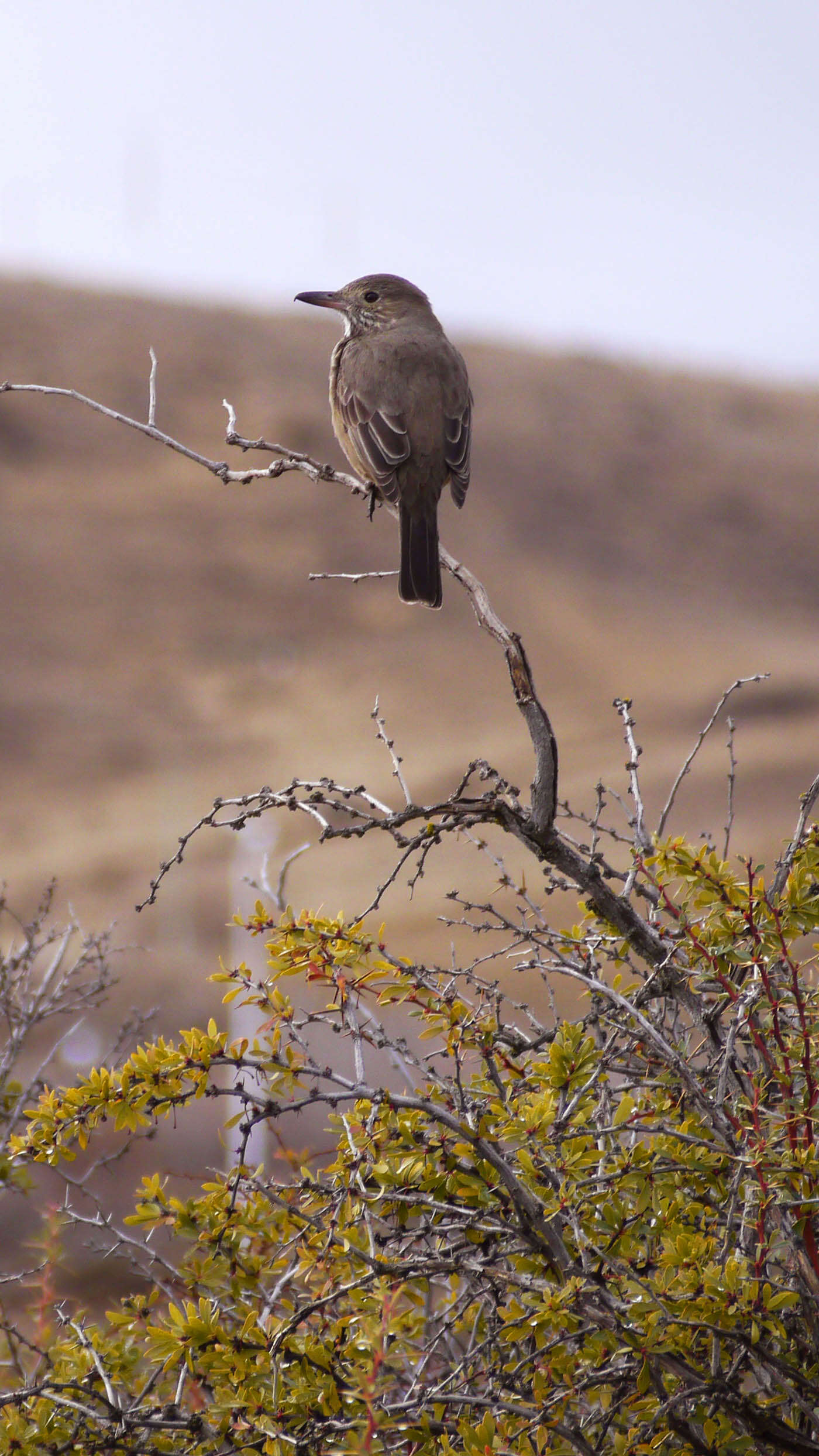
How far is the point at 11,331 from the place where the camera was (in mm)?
40125

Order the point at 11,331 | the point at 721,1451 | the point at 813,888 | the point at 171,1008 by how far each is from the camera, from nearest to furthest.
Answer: the point at 721,1451 < the point at 813,888 < the point at 171,1008 < the point at 11,331

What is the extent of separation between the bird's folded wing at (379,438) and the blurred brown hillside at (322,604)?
12.9 meters

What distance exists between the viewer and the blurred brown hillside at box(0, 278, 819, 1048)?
24578 mm

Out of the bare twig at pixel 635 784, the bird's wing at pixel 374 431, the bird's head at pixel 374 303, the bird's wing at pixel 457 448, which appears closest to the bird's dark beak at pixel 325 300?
the bird's head at pixel 374 303

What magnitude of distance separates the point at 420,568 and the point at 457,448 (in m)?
0.82

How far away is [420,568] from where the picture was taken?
441 centimetres

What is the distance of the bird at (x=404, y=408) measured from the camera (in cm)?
466

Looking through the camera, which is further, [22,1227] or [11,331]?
[11,331]

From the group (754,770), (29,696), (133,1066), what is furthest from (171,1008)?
(29,696)

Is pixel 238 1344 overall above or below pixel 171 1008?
above

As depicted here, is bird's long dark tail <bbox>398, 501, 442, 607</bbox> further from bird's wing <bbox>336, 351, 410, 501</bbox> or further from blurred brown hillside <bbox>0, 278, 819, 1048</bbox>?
blurred brown hillside <bbox>0, 278, 819, 1048</bbox>

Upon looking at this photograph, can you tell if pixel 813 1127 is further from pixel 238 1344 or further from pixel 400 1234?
pixel 238 1344

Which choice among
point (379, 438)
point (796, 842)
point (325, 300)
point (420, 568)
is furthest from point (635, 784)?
point (325, 300)

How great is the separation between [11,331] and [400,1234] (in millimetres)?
42073
